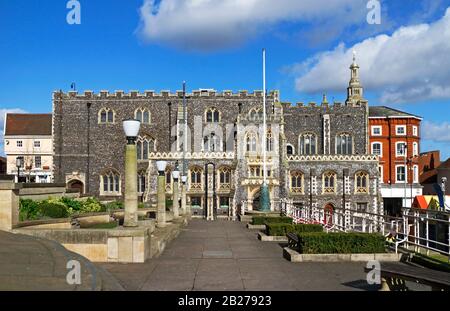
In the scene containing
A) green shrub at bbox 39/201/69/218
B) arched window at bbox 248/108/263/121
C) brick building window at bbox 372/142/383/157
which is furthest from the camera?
brick building window at bbox 372/142/383/157

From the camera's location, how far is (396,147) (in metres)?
69.1

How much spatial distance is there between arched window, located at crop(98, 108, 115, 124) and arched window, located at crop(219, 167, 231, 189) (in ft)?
49.5

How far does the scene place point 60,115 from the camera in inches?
2403

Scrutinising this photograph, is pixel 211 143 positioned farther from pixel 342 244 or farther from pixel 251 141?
pixel 342 244

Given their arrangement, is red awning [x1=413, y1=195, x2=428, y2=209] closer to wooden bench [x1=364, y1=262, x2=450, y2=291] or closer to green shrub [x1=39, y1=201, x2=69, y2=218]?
green shrub [x1=39, y1=201, x2=69, y2=218]

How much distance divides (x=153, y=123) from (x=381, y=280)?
52.5 m

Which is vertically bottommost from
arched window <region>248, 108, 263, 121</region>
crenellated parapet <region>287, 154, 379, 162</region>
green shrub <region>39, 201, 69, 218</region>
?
green shrub <region>39, 201, 69, 218</region>

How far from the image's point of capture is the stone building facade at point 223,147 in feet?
181

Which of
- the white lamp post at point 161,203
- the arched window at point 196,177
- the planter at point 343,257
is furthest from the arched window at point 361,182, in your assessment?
the planter at point 343,257

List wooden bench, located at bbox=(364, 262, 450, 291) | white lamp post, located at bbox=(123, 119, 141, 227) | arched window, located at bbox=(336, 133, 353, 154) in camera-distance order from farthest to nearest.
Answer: arched window, located at bbox=(336, 133, 353, 154) < white lamp post, located at bbox=(123, 119, 141, 227) < wooden bench, located at bbox=(364, 262, 450, 291)

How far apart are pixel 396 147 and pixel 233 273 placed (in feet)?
202

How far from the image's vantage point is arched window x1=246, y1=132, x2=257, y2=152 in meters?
55.3

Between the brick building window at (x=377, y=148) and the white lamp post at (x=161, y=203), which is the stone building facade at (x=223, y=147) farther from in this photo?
the white lamp post at (x=161, y=203)

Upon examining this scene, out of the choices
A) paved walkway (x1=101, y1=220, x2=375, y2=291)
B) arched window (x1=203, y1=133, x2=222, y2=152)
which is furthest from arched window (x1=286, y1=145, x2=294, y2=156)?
paved walkway (x1=101, y1=220, x2=375, y2=291)
